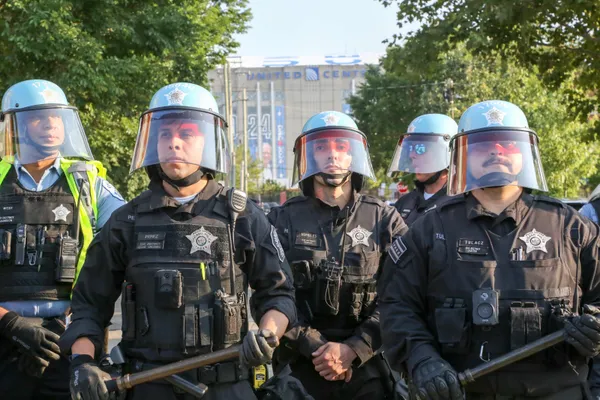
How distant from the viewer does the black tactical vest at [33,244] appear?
4.68 m

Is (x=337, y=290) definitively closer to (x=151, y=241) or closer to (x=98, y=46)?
(x=151, y=241)

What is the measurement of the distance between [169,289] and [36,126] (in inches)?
70.8

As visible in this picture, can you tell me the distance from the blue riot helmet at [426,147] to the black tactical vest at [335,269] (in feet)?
7.21

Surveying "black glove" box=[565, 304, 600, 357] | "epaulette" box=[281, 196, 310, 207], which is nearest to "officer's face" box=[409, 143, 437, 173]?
"epaulette" box=[281, 196, 310, 207]

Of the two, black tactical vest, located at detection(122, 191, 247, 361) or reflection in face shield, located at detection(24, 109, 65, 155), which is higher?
reflection in face shield, located at detection(24, 109, 65, 155)

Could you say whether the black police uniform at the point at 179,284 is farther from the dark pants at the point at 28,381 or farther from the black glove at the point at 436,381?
the dark pants at the point at 28,381

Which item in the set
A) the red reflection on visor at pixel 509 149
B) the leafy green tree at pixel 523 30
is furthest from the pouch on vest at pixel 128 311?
the leafy green tree at pixel 523 30

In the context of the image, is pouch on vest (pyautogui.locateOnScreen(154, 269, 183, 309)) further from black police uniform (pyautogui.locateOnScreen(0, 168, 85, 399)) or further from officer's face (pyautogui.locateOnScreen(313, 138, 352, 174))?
officer's face (pyautogui.locateOnScreen(313, 138, 352, 174))

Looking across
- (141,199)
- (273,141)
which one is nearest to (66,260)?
(141,199)

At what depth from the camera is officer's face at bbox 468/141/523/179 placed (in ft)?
12.9

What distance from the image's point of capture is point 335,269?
5.04m

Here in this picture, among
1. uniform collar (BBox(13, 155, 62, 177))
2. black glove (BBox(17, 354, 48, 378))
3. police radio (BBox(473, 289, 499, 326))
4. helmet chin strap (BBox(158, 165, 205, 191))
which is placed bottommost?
black glove (BBox(17, 354, 48, 378))

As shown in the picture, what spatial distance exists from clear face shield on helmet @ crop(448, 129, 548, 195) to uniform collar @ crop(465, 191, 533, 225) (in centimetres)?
7

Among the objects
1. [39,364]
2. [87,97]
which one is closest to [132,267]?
[39,364]
